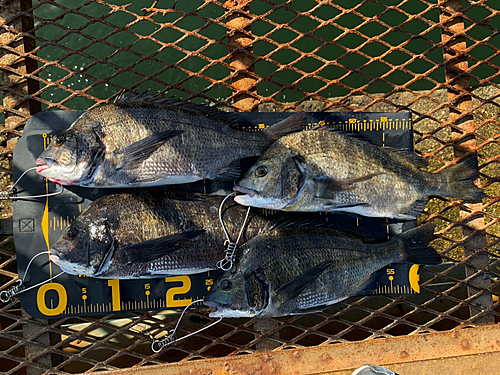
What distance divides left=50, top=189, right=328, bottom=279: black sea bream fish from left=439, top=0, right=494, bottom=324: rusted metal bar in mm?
1888

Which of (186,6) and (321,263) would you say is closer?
(321,263)

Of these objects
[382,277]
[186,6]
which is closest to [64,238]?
[382,277]

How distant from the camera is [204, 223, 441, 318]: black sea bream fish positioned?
2.75m

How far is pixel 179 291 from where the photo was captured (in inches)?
124

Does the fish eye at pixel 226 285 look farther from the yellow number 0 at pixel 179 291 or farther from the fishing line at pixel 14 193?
the fishing line at pixel 14 193

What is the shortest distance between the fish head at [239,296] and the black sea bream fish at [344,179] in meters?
0.61

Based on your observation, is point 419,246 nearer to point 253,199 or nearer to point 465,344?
point 465,344

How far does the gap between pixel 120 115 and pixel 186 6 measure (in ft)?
8.11

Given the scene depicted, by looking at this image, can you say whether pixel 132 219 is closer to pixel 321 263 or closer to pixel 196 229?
pixel 196 229

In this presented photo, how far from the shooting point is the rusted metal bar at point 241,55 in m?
3.31

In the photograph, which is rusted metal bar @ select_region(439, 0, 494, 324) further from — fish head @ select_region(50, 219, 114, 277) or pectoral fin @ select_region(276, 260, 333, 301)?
fish head @ select_region(50, 219, 114, 277)

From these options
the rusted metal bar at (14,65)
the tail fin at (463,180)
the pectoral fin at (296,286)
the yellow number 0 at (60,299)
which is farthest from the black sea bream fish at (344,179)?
the rusted metal bar at (14,65)

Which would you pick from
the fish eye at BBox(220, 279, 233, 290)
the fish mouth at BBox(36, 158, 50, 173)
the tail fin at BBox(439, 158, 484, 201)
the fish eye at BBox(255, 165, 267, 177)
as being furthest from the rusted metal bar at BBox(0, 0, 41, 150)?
the tail fin at BBox(439, 158, 484, 201)

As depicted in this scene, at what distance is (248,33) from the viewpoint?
3330mm
